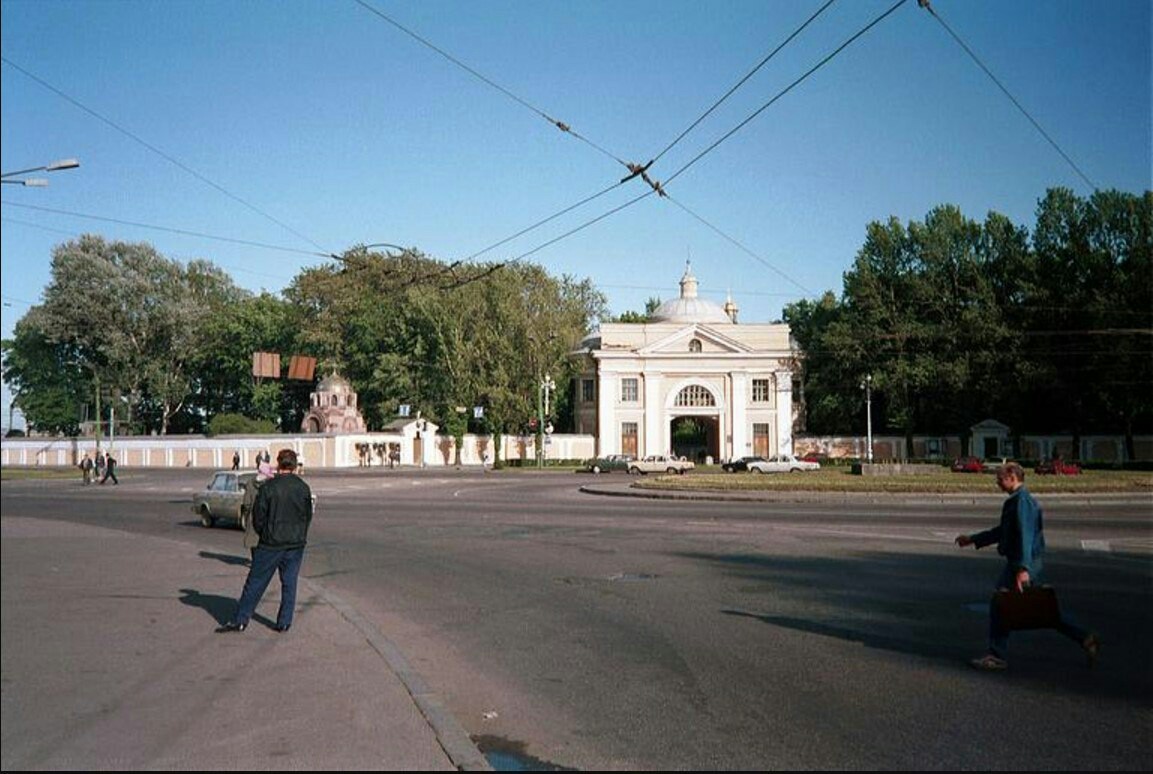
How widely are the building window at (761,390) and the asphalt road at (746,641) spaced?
6547 centimetres

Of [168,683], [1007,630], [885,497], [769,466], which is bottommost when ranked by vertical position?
[885,497]

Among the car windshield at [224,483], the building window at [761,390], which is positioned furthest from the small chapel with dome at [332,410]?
the car windshield at [224,483]

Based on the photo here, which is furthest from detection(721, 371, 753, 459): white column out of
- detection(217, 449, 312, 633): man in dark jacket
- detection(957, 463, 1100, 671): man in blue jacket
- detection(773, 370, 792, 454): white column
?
detection(217, 449, 312, 633): man in dark jacket

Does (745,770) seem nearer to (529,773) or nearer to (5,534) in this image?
(529,773)

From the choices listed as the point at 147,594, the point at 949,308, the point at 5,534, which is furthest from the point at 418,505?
the point at 949,308

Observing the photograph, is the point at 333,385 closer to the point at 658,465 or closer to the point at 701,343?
the point at 658,465

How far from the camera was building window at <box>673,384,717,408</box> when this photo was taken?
8569 cm

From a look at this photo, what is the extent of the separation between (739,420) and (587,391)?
13.9 m

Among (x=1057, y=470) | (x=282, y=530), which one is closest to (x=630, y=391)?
(x=1057, y=470)

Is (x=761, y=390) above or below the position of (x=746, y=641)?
above

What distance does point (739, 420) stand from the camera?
84938 millimetres

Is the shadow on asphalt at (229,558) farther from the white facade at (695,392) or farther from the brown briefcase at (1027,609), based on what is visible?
the white facade at (695,392)

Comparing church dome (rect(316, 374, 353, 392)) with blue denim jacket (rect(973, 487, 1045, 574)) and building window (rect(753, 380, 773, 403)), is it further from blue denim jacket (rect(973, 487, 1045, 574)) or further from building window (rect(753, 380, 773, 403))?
blue denim jacket (rect(973, 487, 1045, 574))

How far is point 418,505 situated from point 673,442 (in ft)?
245
